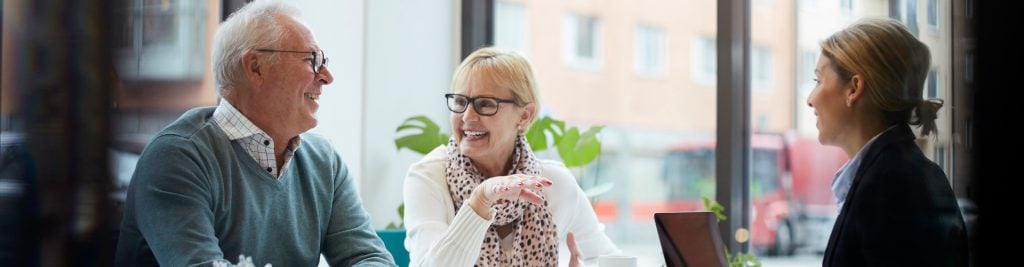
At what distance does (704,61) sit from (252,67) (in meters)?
1.93

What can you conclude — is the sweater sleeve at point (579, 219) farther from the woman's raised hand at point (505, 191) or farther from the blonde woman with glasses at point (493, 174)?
the woman's raised hand at point (505, 191)

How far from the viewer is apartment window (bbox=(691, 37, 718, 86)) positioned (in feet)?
11.7

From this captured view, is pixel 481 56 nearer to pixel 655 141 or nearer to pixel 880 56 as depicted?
pixel 880 56

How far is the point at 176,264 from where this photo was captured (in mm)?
1867

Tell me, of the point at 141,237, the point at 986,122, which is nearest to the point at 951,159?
the point at 986,122

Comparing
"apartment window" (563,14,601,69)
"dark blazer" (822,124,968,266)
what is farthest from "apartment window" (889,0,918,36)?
"apartment window" (563,14,601,69)

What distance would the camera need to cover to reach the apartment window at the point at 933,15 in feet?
6.70

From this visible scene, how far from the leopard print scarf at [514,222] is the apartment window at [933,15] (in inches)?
39.3

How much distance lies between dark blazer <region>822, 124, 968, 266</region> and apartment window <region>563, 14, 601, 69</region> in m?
2.28

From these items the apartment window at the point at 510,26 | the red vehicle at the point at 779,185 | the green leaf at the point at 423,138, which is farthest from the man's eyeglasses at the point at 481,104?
the apartment window at the point at 510,26

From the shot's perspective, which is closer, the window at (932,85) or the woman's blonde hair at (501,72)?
the window at (932,85)

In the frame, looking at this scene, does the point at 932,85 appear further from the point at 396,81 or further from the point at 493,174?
the point at 396,81

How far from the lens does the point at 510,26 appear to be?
4.13 meters

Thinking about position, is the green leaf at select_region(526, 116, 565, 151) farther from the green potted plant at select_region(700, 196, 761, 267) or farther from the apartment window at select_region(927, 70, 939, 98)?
the apartment window at select_region(927, 70, 939, 98)
